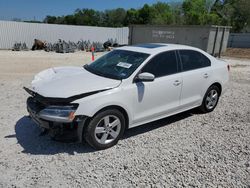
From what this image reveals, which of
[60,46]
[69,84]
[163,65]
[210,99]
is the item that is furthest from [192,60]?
[60,46]

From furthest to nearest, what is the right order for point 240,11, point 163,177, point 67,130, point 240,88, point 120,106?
point 240,11 → point 240,88 → point 120,106 → point 67,130 → point 163,177

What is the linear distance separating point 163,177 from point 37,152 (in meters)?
1.90

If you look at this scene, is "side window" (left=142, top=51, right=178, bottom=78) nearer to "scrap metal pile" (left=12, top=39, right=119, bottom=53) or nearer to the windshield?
the windshield

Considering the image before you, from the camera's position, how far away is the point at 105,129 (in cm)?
361

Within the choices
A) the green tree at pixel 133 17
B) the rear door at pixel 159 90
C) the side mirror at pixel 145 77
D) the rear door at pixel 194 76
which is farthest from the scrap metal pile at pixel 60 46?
the green tree at pixel 133 17

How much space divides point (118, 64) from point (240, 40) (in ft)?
99.3

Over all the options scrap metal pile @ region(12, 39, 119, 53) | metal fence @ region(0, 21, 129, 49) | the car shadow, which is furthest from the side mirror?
metal fence @ region(0, 21, 129, 49)

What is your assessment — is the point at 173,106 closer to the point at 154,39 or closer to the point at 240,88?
the point at 240,88

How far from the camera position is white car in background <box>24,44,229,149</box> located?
11.0 ft

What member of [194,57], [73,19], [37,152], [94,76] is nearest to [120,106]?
[94,76]

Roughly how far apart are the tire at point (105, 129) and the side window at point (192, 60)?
1.79m

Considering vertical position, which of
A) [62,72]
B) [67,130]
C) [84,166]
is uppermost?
[62,72]

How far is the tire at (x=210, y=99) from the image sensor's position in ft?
16.9

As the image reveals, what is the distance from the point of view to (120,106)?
3.64 m
